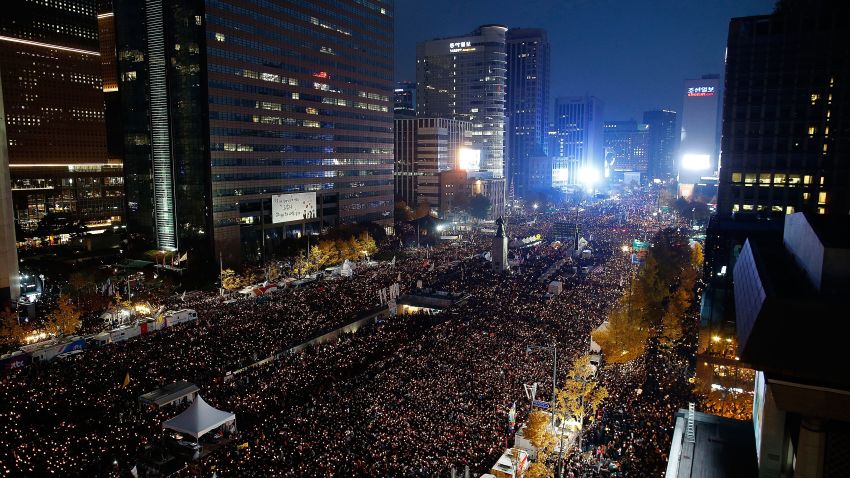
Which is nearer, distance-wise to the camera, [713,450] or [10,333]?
[713,450]

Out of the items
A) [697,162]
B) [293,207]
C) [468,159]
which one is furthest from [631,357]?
[697,162]

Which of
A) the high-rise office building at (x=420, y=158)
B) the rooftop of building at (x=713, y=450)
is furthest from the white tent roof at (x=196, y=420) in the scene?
the high-rise office building at (x=420, y=158)

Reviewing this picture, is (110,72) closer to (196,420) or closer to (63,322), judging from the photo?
(63,322)

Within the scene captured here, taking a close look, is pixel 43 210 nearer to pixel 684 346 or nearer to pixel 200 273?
pixel 200 273

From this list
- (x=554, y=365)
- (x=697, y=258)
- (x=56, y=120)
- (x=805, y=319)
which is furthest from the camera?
(x=56, y=120)

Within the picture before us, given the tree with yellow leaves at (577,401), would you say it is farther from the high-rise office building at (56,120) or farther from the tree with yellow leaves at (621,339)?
the high-rise office building at (56,120)

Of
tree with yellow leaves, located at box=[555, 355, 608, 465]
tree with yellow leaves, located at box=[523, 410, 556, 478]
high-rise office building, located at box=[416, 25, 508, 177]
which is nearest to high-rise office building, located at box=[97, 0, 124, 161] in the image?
high-rise office building, located at box=[416, 25, 508, 177]

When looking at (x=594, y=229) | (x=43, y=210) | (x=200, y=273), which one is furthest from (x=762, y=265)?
(x=43, y=210)
